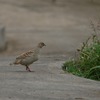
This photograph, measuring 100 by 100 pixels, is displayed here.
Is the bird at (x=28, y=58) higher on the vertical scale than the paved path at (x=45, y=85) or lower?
higher

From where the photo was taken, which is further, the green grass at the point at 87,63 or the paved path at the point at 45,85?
the green grass at the point at 87,63

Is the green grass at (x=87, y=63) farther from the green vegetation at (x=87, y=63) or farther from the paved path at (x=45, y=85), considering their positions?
the paved path at (x=45, y=85)

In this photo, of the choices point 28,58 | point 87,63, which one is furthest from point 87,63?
point 28,58

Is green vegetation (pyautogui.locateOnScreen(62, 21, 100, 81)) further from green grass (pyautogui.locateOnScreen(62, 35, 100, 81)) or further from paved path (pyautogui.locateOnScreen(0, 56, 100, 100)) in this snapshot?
paved path (pyautogui.locateOnScreen(0, 56, 100, 100))

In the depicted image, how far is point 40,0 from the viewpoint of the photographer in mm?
38125

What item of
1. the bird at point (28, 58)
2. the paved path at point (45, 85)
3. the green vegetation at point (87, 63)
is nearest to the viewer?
the paved path at point (45, 85)

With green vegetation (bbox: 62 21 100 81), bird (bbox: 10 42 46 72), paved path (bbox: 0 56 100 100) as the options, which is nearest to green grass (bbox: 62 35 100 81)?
green vegetation (bbox: 62 21 100 81)

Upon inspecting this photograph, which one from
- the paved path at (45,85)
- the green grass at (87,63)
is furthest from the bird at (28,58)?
the green grass at (87,63)

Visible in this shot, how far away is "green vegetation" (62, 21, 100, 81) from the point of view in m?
13.6

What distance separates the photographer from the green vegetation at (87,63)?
13.6m

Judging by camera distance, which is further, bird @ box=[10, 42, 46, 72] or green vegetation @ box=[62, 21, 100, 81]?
bird @ box=[10, 42, 46, 72]

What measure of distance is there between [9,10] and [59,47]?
932 centimetres

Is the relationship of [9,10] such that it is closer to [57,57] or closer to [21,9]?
[21,9]


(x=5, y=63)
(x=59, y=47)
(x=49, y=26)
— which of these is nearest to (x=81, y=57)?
(x=5, y=63)
